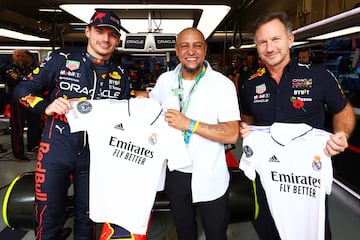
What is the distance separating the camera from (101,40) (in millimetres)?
1716

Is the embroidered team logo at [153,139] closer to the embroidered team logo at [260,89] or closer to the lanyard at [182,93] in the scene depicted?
the lanyard at [182,93]

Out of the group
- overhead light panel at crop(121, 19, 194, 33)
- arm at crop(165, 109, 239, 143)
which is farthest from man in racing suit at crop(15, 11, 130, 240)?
overhead light panel at crop(121, 19, 194, 33)

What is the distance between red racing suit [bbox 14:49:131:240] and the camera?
167 centimetres

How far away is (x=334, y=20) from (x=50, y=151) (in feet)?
9.68

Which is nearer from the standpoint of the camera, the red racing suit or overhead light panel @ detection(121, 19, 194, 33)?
the red racing suit

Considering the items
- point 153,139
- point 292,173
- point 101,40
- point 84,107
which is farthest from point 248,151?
point 101,40

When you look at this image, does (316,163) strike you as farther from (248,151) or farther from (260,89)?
(260,89)

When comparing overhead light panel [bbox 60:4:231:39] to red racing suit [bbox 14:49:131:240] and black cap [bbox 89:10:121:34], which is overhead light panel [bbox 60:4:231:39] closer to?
black cap [bbox 89:10:121:34]

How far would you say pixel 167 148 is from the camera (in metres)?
1.59

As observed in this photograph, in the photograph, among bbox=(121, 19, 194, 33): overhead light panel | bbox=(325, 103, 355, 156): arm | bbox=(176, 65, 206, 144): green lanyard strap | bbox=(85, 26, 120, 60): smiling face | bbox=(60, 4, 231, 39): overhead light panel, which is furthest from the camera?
bbox=(121, 19, 194, 33): overhead light panel

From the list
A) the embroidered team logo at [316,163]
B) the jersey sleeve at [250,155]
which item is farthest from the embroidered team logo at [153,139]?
the embroidered team logo at [316,163]

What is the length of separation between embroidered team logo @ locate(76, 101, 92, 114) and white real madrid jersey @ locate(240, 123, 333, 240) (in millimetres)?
881

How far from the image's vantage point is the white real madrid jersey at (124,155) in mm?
1618

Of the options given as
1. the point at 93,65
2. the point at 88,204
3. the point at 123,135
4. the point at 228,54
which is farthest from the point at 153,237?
the point at 228,54
